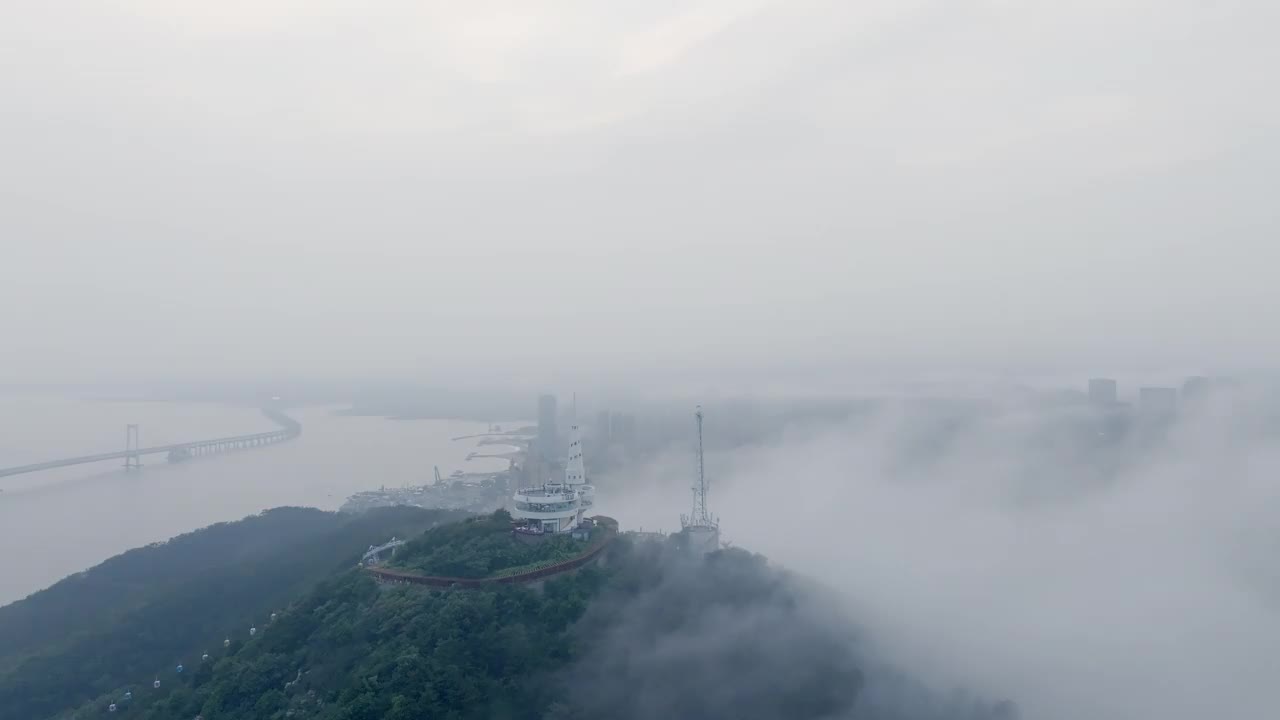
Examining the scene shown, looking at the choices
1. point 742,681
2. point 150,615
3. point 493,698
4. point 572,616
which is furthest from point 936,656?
point 150,615

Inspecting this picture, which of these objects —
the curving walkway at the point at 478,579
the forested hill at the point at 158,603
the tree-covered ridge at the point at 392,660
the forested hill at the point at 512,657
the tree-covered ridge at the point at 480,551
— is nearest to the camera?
the tree-covered ridge at the point at 392,660

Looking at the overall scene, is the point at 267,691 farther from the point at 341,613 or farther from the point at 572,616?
the point at 572,616

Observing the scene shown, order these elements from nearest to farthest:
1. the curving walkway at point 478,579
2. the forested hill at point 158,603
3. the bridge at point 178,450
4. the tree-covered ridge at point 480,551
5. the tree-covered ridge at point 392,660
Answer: the tree-covered ridge at point 392,660 < the curving walkway at point 478,579 < the tree-covered ridge at point 480,551 < the forested hill at point 158,603 < the bridge at point 178,450

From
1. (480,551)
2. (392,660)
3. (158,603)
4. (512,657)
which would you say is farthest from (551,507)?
(158,603)

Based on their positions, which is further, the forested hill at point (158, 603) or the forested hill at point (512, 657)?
the forested hill at point (158, 603)

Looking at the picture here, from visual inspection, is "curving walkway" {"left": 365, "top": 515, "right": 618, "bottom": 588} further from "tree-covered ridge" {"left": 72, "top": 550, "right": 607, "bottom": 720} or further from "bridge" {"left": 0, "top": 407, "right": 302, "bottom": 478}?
"bridge" {"left": 0, "top": 407, "right": 302, "bottom": 478}

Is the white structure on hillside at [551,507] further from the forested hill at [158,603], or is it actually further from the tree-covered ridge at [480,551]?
the forested hill at [158,603]

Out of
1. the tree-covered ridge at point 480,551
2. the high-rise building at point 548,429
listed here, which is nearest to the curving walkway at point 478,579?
the tree-covered ridge at point 480,551
